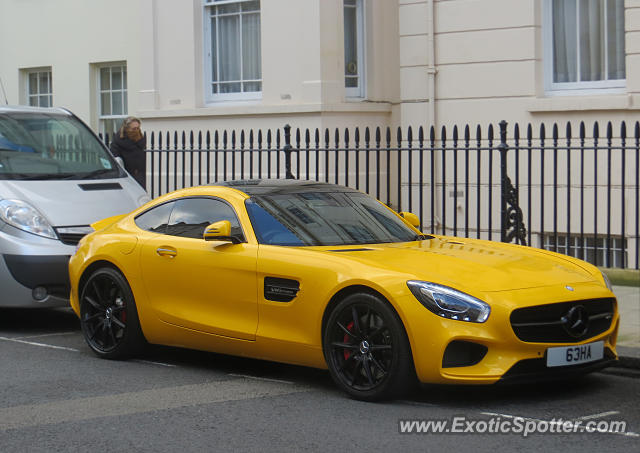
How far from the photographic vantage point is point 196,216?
8703 millimetres

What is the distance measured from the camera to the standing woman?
15.0m

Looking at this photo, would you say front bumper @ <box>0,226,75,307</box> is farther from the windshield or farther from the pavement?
the pavement

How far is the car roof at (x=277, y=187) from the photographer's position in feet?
28.4

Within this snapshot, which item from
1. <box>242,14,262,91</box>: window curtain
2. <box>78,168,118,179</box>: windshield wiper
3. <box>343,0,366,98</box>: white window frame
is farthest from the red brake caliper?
<box>242,14,262,91</box>: window curtain

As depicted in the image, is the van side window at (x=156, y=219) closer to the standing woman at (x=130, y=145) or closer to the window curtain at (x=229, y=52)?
the standing woman at (x=130, y=145)

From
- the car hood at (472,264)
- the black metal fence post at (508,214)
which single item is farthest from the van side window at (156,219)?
the black metal fence post at (508,214)

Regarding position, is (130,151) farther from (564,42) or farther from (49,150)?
(564,42)

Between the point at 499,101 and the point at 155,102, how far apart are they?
5791 millimetres

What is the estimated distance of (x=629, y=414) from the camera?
698 centimetres

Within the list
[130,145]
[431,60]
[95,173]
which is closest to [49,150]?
[95,173]

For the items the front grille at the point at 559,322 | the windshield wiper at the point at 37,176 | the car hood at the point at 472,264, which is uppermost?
the windshield wiper at the point at 37,176

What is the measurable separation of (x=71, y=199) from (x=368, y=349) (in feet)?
15.6

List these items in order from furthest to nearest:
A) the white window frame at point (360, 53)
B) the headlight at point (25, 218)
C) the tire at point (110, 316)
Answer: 1. the white window frame at point (360, 53)
2. the headlight at point (25, 218)
3. the tire at point (110, 316)

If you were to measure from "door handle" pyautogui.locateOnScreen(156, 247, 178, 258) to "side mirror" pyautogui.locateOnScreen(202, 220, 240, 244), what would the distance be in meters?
0.48
